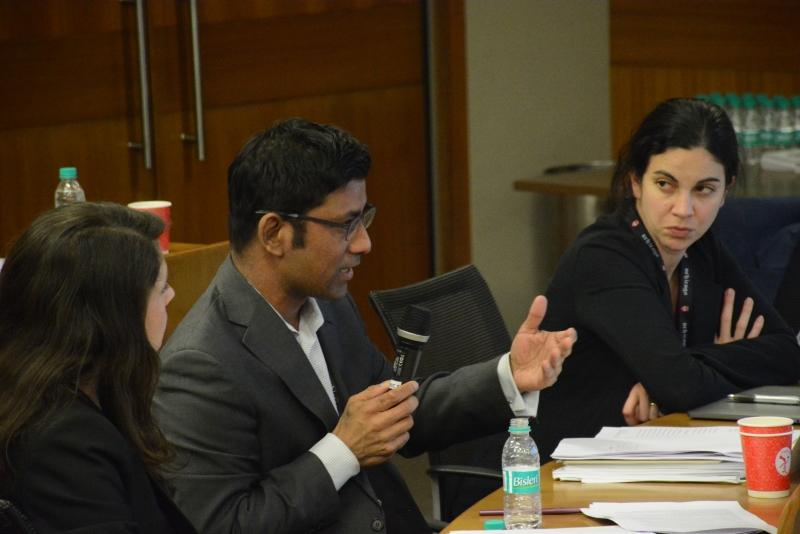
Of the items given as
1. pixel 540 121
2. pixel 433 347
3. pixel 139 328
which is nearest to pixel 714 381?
pixel 433 347

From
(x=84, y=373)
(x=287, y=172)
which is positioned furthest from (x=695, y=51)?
(x=84, y=373)

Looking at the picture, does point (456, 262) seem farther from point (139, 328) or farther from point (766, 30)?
point (139, 328)

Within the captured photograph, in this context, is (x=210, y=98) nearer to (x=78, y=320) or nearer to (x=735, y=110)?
(x=735, y=110)

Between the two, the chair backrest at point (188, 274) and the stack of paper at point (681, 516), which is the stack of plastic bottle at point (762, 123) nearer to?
the chair backrest at point (188, 274)

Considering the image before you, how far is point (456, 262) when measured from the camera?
6.27m

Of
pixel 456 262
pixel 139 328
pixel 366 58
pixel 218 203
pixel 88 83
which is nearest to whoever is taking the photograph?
pixel 139 328

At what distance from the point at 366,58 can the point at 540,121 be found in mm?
1090

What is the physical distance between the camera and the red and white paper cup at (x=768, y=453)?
218 centimetres

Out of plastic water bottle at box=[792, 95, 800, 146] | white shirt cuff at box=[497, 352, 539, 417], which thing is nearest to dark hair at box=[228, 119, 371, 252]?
white shirt cuff at box=[497, 352, 539, 417]

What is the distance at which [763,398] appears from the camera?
111 inches

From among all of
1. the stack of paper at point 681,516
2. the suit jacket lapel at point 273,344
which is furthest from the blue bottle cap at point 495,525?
the suit jacket lapel at point 273,344

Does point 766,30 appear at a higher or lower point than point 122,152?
higher

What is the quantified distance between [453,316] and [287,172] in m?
0.84

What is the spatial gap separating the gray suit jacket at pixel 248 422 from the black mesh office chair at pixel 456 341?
0.42 meters
